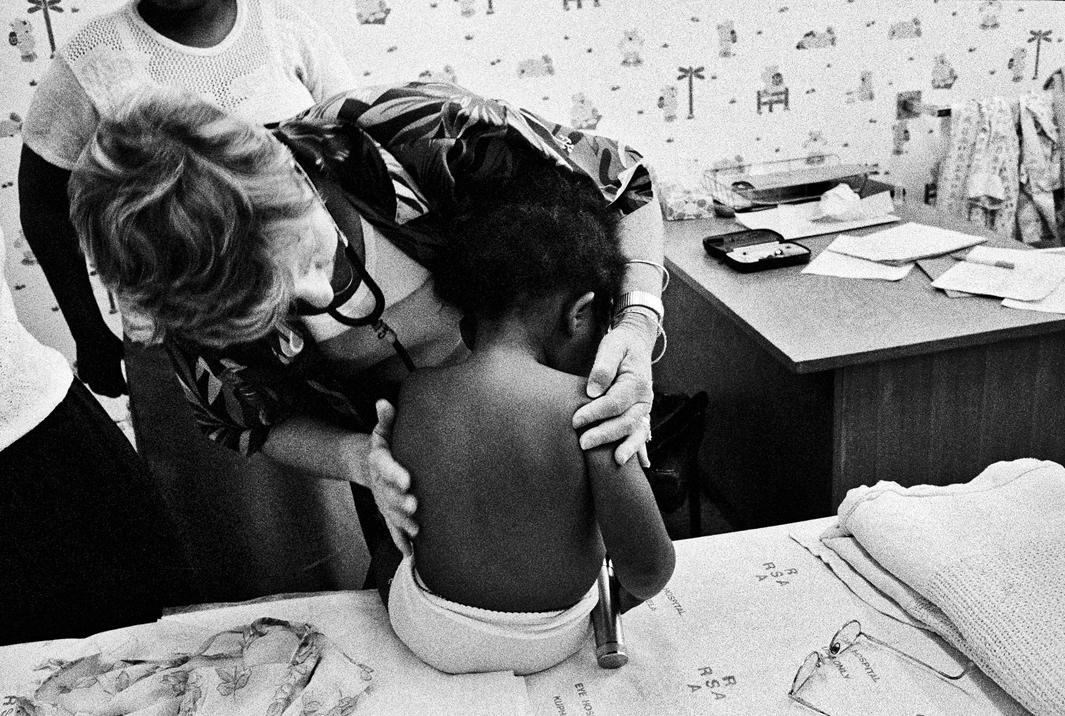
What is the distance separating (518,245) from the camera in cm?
104

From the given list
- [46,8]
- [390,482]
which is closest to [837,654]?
[390,482]

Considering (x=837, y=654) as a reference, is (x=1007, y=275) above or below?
above

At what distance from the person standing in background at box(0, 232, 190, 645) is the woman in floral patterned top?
320 millimetres


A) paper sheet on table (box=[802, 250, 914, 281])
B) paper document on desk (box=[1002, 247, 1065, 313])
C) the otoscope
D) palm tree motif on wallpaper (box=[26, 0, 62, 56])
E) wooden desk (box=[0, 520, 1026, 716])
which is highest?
palm tree motif on wallpaper (box=[26, 0, 62, 56])

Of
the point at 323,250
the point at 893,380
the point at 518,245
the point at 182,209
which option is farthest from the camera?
the point at 893,380

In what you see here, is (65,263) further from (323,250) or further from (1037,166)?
(1037,166)

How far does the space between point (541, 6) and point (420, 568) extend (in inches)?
72.6

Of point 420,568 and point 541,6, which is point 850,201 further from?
point 420,568

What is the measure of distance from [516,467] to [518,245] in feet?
0.82

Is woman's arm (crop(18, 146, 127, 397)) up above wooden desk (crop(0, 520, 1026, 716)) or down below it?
above

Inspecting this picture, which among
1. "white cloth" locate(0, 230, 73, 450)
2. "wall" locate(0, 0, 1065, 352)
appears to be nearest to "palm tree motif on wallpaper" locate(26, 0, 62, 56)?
"wall" locate(0, 0, 1065, 352)

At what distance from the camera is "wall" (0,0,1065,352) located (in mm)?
2438

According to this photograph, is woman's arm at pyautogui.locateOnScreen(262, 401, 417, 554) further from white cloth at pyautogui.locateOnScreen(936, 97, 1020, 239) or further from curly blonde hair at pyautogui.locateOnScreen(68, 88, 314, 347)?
white cloth at pyautogui.locateOnScreen(936, 97, 1020, 239)

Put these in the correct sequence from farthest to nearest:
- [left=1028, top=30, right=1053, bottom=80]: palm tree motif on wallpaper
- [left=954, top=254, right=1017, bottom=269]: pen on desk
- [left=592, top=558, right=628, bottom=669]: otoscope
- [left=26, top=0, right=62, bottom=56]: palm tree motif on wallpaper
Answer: [left=1028, top=30, right=1053, bottom=80]: palm tree motif on wallpaper < [left=26, top=0, right=62, bottom=56]: palm tree motif on wallpaper < [left=954, top=254, right=1017, bottom=269]: pen on desk < [left=592, top=558, right=628, bottom=669]: otoscope
